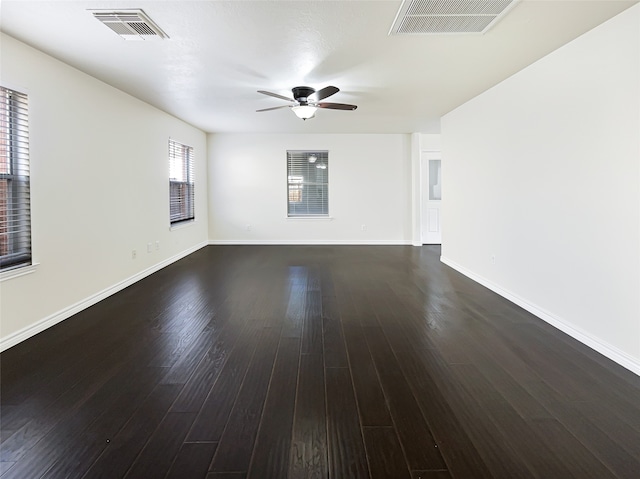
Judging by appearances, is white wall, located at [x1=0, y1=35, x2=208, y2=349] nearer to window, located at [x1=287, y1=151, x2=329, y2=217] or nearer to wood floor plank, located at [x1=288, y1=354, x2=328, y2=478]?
wood floor plank, located at [x1=288, y1=354, x2=328, y2=478]

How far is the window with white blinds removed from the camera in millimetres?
2801

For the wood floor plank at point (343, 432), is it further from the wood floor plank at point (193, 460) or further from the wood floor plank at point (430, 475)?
the wood floor plank at point (193, 460)

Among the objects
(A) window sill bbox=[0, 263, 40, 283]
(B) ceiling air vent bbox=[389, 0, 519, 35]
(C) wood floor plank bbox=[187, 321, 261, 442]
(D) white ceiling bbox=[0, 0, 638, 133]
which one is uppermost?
(D) white ceiling bbox=[0, 0, 638, 133]

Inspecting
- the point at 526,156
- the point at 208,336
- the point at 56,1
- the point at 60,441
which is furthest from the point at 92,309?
the point at 526,156

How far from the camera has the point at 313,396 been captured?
6.89 feet

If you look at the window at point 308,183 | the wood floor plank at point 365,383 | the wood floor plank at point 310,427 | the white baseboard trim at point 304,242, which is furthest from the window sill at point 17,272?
the window at point 308,183

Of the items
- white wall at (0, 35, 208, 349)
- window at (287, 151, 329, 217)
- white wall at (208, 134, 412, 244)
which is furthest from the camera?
window at (287, 151, 329, 217)

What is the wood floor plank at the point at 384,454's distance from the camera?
1.52 meters

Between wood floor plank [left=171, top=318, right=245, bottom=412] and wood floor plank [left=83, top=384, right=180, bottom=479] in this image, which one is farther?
wood floor plank [left=171, top=318, right=245, bottom=412]

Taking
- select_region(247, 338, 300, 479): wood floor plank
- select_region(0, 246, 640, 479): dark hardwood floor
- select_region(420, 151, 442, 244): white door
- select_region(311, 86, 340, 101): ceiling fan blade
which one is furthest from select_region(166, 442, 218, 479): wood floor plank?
select_region(420, 151, 442, 244): white door

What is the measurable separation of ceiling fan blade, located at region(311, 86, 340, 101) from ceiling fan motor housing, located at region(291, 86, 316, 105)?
0.11 metres

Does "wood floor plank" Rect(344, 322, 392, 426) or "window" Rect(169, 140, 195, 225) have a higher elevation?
"window" Rect(169, 140, 195, 225)

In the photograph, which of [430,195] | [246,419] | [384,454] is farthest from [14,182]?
[430,195]

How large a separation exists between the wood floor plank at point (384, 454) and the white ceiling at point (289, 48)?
96.9 inches
